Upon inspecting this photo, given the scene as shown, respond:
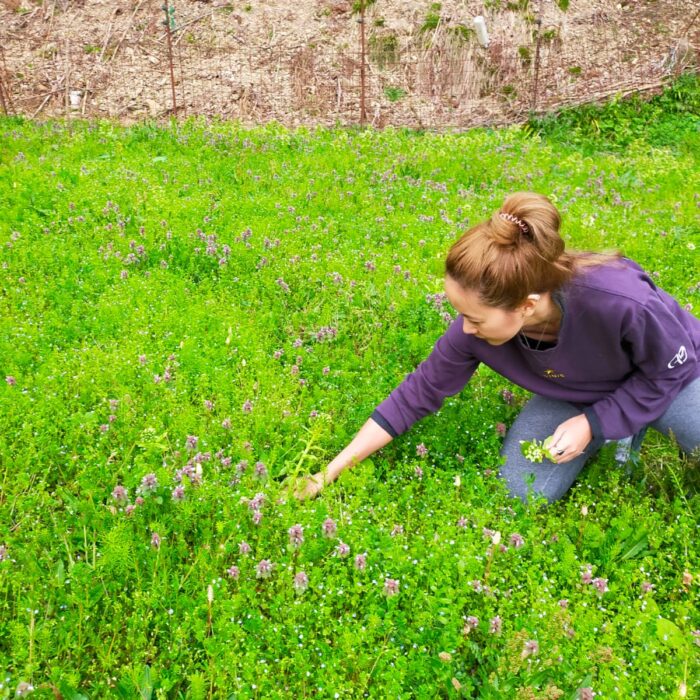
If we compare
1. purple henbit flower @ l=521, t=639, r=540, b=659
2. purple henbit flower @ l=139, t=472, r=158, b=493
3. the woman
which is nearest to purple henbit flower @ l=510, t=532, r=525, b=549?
the woman

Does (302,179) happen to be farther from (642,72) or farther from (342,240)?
(642,72)

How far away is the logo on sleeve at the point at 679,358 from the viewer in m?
3.45

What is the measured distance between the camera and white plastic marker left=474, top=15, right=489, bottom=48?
45.9 feet

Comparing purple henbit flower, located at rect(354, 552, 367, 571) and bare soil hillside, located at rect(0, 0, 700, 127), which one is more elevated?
bare soil hillside, located at rect(0, 0, 700, 127)

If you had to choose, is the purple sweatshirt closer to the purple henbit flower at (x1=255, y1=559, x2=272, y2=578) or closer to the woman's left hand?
the woman's left hand

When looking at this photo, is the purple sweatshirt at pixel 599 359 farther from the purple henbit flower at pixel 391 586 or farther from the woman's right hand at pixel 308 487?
the purple henbit flower at pixel 391 586

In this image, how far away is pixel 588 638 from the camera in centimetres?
279

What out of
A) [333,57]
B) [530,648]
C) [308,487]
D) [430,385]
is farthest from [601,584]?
[333,57]

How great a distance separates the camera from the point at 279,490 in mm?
3576

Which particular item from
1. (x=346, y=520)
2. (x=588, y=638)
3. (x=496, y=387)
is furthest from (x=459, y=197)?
(x=588, y=638)

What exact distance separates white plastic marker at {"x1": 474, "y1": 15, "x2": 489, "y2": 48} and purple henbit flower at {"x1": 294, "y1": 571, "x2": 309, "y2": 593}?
1401 cm

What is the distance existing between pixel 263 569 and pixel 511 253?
1965 mm

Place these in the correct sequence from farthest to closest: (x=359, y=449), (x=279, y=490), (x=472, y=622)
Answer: (x=359, y=449) → (x=279, y=490) → (x=472, y=622)

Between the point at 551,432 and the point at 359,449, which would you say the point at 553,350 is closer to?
the point at 551,432
